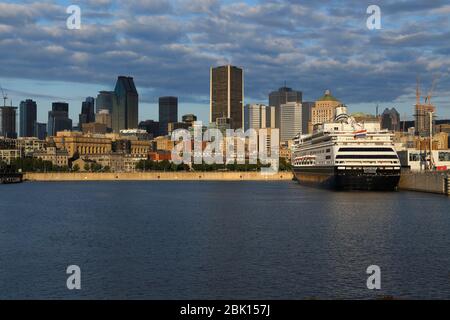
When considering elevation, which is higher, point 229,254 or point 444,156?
point 444,156

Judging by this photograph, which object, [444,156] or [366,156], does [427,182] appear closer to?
[366,156]

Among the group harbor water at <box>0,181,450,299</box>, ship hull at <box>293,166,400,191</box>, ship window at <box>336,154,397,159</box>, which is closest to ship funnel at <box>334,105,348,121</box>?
ship hull at <box>293,166,400,191</box>

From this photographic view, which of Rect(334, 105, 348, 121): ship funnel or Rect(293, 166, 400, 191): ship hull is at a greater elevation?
Rect(334, 105, 348, 121): ship funnel

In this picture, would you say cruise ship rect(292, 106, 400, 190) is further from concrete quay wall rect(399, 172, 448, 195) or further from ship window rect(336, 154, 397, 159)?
concrete quay wall rect(399, 172, 448, 195)

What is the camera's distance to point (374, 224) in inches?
2960

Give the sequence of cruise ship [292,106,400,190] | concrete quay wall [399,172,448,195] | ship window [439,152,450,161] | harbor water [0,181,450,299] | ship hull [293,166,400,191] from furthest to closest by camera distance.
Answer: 1. ship window [439,152,450,161]
2. cruise ship [292,106,400,190]
3. ship hull [293,166,400,191]
4. concrete quay wall [399,172,448,195]
5. harbor water [0,181,450,299]

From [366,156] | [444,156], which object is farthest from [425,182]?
[444,156]

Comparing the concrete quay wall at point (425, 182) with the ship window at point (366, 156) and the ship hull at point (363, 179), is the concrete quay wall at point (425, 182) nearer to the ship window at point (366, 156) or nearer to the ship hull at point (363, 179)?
the ship hull at point (363, 179)

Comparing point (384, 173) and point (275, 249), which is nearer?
point (275, 249)

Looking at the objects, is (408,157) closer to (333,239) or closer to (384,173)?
(384,173)

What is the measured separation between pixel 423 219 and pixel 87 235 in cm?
4048

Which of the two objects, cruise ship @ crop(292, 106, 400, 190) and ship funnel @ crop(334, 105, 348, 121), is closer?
cruise ship @ crop(292, 106, 400, 190)

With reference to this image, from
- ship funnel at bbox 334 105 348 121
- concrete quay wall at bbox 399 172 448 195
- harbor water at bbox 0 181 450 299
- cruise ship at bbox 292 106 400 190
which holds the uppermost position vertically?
ship funnel at bbox 334 105 348 121
